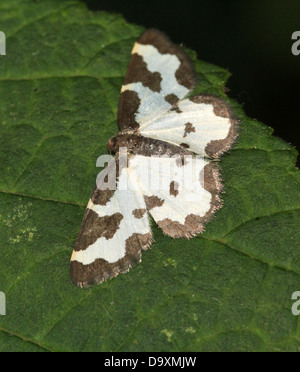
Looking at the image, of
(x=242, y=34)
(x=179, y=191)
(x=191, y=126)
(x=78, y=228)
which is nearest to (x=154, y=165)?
(x=179, y=191)

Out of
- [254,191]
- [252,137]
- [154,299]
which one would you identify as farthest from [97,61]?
[154,299]

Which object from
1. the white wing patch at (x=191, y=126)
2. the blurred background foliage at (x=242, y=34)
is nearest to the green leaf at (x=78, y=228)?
the white wing patch at (x=191, y=126)

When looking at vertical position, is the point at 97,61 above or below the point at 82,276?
above

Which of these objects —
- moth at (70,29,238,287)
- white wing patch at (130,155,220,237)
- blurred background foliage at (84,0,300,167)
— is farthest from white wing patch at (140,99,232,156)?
blurred background foliage at (84,0,300,167)

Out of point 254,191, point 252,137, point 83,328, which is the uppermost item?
point 252,137

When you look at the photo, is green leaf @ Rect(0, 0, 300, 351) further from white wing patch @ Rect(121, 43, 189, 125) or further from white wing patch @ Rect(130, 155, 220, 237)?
white wing patch @ Rect(121, 43, 189, 125)

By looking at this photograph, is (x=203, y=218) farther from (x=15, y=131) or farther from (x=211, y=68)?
(x=15, y=131)

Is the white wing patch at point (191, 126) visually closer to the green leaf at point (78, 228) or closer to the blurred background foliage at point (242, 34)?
the green leaf at point (78, 228)
